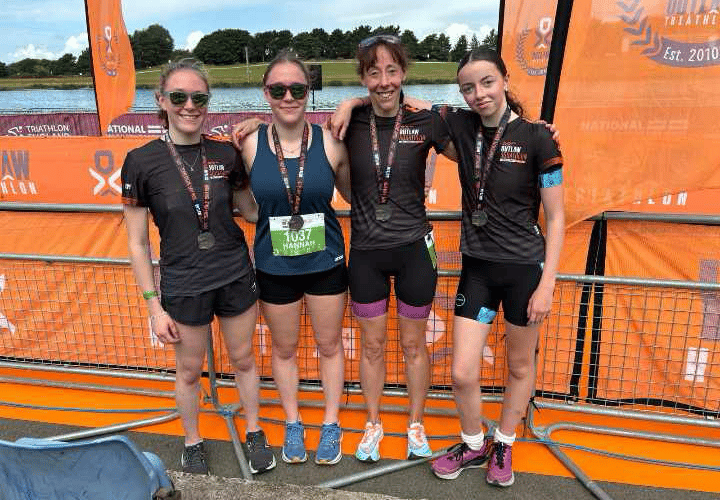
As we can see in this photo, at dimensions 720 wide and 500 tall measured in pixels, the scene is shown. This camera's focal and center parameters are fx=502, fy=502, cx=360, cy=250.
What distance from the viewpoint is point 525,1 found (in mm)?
2912

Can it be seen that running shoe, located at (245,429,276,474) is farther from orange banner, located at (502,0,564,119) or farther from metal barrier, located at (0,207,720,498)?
orange banner, located at (502,0,564,119)

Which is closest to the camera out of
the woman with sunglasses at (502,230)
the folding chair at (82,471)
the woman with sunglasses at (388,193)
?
the folding chair at (82,471)

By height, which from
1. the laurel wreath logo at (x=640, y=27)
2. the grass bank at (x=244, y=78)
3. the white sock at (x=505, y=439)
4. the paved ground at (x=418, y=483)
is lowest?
Answer: the paved ground at (x=418, y=483)

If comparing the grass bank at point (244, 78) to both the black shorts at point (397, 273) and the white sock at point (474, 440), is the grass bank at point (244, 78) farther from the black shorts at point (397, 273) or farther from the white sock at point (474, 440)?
the white sock at point (474, 440)

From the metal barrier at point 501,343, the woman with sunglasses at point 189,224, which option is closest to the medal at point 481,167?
the metal barrier at point 501,343

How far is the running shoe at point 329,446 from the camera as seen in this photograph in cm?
285

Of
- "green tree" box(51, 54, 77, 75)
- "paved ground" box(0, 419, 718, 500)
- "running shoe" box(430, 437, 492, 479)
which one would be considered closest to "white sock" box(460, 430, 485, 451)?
"running shoe" box(430, 437, 492, 479)

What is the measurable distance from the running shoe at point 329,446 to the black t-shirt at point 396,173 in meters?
1.15

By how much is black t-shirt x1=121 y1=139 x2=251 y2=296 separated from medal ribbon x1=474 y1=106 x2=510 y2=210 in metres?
1.16

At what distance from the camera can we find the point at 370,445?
2.88 metres

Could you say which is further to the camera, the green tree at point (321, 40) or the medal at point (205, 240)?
the green tree at point (321, 40)

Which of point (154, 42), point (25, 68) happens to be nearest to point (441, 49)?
point (154, 42)

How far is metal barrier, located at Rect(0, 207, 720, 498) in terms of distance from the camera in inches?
A: 119

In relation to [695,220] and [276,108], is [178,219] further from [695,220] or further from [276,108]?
[695,220]
